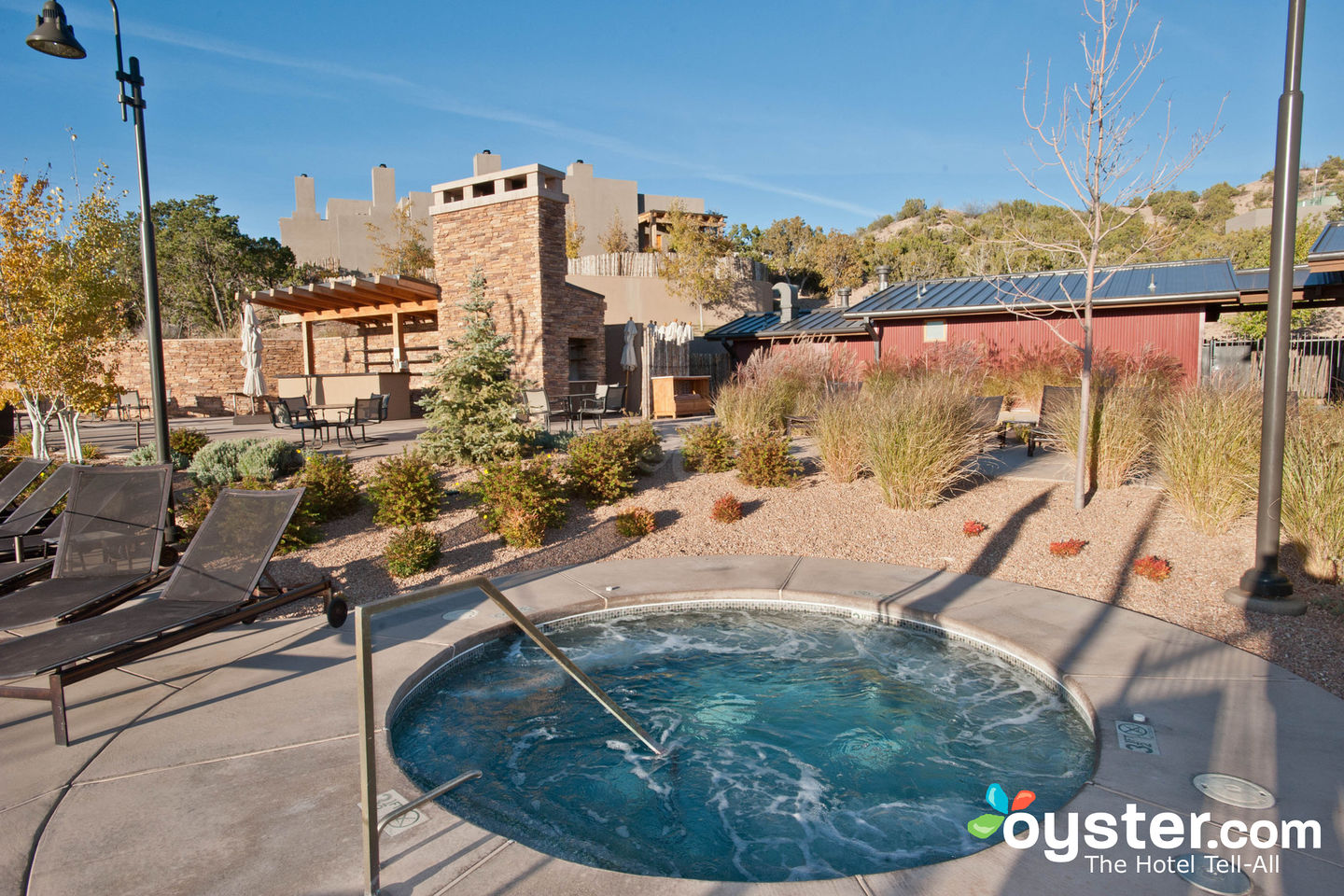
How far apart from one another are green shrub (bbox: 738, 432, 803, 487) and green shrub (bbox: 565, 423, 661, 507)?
4.01ft

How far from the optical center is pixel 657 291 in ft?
90.0

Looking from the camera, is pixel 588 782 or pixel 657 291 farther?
pixel 657 291

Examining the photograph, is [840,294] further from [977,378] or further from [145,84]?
[145,84]

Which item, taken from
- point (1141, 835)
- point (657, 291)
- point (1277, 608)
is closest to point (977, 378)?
point (1277, 608)

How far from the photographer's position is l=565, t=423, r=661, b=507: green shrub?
7301mm

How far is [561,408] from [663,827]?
40.1 ft

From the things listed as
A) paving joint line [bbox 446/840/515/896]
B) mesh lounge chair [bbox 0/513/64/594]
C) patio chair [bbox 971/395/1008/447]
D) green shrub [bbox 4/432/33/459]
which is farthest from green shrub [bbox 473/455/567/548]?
green shrub [bbox 4/432/33/459]

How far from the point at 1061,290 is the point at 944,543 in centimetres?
1005

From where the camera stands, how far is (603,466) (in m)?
7.34

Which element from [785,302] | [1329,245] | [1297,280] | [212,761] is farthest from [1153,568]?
[785,302]

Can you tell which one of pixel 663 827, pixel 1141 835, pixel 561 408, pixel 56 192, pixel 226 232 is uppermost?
pixel 226 232

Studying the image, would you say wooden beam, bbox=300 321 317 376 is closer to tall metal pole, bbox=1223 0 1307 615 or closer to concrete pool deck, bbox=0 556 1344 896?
concrete pool deck, bbox=0 556 1344 896

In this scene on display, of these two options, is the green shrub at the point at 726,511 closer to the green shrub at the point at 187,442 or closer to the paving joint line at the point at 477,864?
the paving joint line at the point at 477,864

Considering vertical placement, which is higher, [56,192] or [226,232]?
[226,232]
